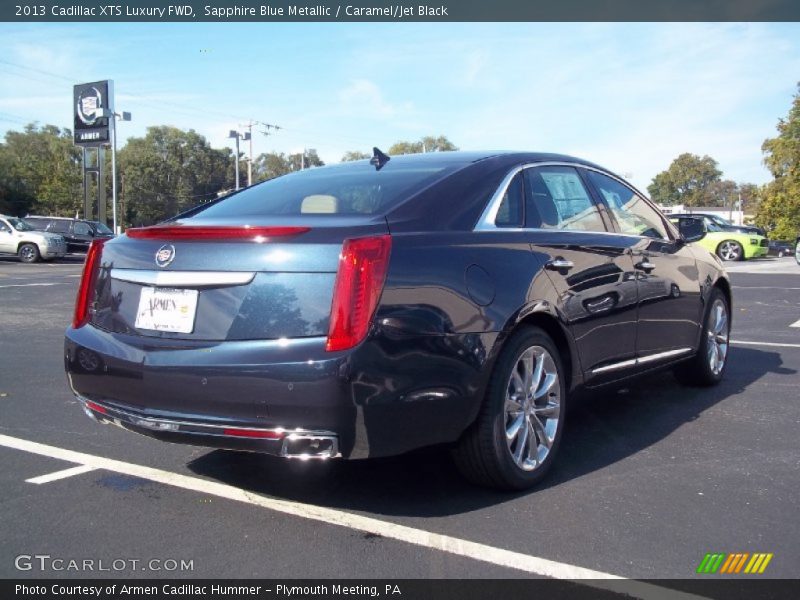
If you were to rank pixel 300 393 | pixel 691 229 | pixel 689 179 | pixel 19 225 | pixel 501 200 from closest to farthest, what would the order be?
1. pixel 300 393
2. pixel 501 200
3. pixel 691 229
4. pixel 19 225
5. pixel 689 179

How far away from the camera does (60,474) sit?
12.9 ft

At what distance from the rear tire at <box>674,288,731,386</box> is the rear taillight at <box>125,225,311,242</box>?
3.69 metres

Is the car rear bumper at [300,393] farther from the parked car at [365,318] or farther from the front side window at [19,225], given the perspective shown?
the front side window at [19,225]

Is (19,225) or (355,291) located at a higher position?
(19,225)

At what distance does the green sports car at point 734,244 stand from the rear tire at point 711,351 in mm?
22113

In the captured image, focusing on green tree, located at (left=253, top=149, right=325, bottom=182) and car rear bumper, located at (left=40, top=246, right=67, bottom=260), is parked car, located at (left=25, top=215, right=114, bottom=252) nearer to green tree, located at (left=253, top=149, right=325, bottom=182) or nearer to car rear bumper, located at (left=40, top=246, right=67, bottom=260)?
car rear bumper, located at (left=40, top=246, right=67, bottom=260)

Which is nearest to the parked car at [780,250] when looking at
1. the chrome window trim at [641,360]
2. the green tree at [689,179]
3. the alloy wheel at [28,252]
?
the alloy wheel at [28,252]

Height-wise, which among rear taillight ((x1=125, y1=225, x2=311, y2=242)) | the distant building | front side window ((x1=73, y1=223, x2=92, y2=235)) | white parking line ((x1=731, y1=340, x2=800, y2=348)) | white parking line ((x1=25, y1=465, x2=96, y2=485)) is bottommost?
white parking line ((x1=25, y1=465, x2=96, y2=485))

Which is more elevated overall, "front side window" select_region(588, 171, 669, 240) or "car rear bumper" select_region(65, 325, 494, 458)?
"front side window" select_region(588, 171, 669, 240)

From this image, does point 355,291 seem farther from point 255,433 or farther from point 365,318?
point 255,433

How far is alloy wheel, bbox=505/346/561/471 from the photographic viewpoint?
11.9 feet

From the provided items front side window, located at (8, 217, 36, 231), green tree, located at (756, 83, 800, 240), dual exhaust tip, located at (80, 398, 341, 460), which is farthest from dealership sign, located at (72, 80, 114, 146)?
dual exhaust tip, located at (80, 398, 341, 460)

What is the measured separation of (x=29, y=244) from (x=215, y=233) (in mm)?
27432

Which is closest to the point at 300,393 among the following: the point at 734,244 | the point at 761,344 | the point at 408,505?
the point at 408,505
